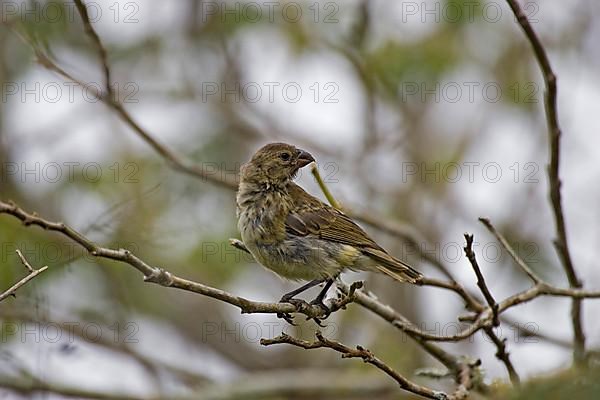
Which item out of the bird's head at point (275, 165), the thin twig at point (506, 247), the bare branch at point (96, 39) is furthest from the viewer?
the bird's head at point (275, 165)

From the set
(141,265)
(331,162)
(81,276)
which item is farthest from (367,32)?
(141,265)

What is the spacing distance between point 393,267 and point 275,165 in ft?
3.42

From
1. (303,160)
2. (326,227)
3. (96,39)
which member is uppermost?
(303,160)

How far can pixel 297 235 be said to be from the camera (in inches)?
197

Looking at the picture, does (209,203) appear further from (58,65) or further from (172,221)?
(58,65)

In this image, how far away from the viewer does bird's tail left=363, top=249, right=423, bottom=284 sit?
→ 475 centimetres

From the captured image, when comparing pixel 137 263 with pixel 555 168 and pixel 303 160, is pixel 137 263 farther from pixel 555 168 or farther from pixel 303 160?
pixel 303 160

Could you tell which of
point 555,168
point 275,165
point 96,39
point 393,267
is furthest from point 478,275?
point 96,39

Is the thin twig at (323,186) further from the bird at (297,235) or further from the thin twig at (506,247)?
the thin twig at (506,247)

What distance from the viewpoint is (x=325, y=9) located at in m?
9.13

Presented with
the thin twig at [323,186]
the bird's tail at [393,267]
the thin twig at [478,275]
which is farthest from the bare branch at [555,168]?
the thin twig at [323,186]

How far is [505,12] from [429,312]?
3.11 m

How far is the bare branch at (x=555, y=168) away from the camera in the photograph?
160 inches

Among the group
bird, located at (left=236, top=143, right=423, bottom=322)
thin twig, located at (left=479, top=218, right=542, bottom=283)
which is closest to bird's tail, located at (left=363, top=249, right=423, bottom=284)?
bird, located at (left=236, top=143, right=423, bottom=322)
